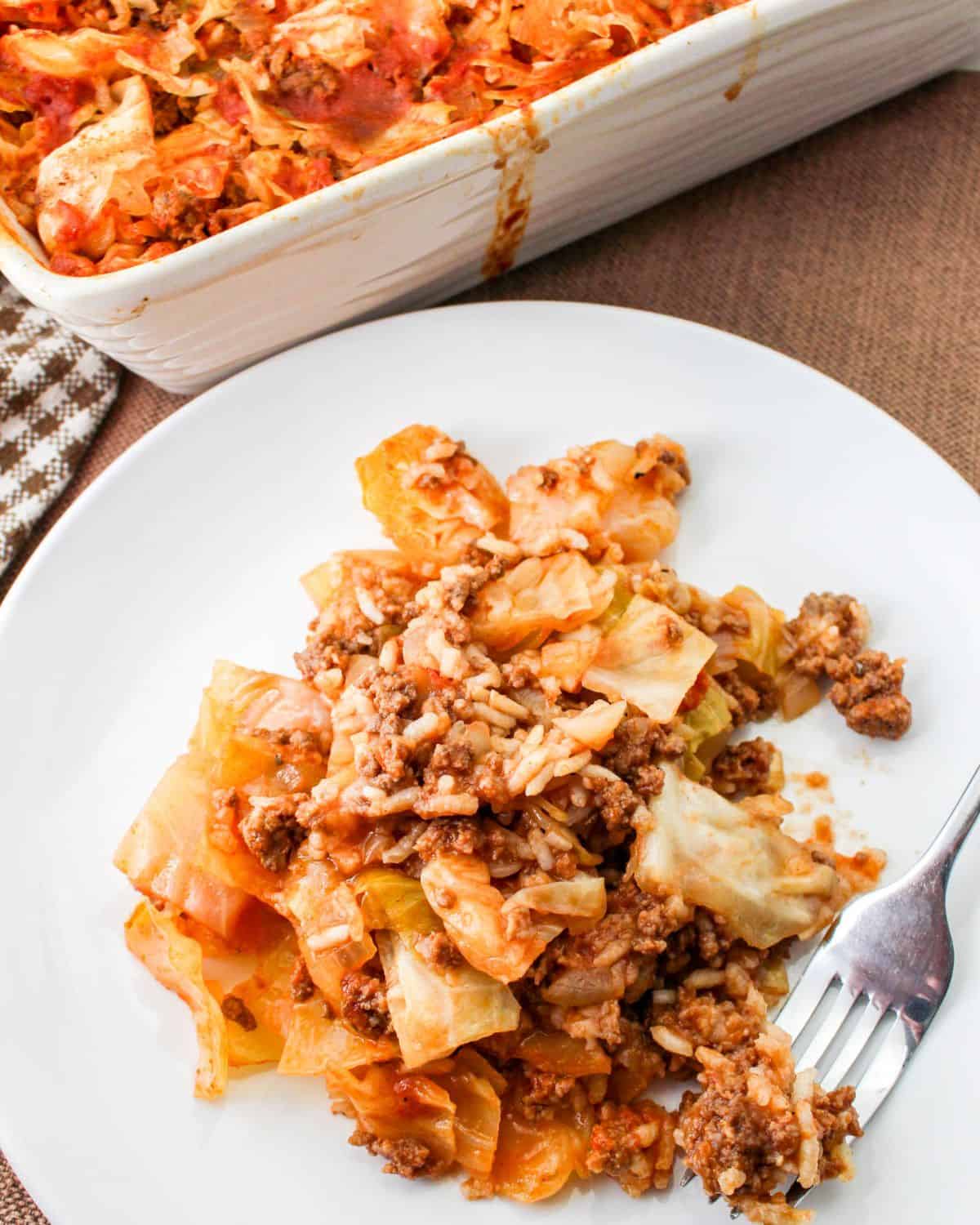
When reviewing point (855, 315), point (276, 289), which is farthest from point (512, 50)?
point (855, 315)

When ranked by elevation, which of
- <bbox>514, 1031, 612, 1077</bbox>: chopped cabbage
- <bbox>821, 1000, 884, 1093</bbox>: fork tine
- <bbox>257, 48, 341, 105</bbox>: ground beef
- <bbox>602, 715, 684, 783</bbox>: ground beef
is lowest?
<bbox>821, 1000, 884, 1093</bbox>: fork tine

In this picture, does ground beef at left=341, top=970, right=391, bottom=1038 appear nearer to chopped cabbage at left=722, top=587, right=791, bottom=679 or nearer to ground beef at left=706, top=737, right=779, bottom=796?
ground beef at left=706, top=737, right=779, bottom=796

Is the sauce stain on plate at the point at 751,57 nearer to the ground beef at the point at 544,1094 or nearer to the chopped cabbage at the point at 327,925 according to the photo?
the chopped cabbage at the point at 327,925

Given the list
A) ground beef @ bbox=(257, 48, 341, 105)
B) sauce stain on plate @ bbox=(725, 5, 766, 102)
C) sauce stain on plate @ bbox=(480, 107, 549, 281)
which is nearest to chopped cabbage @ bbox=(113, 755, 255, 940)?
sauce stain on plate @ bbox=(480, 107, 549, 281)

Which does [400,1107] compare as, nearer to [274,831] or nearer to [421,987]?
[421,987]

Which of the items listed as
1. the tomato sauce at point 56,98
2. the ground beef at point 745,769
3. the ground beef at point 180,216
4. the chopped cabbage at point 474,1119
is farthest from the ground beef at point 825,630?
the tomato sauce at point 56,98

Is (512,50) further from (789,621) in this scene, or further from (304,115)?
(789,621)

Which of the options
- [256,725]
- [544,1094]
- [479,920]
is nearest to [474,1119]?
[544,1094]
